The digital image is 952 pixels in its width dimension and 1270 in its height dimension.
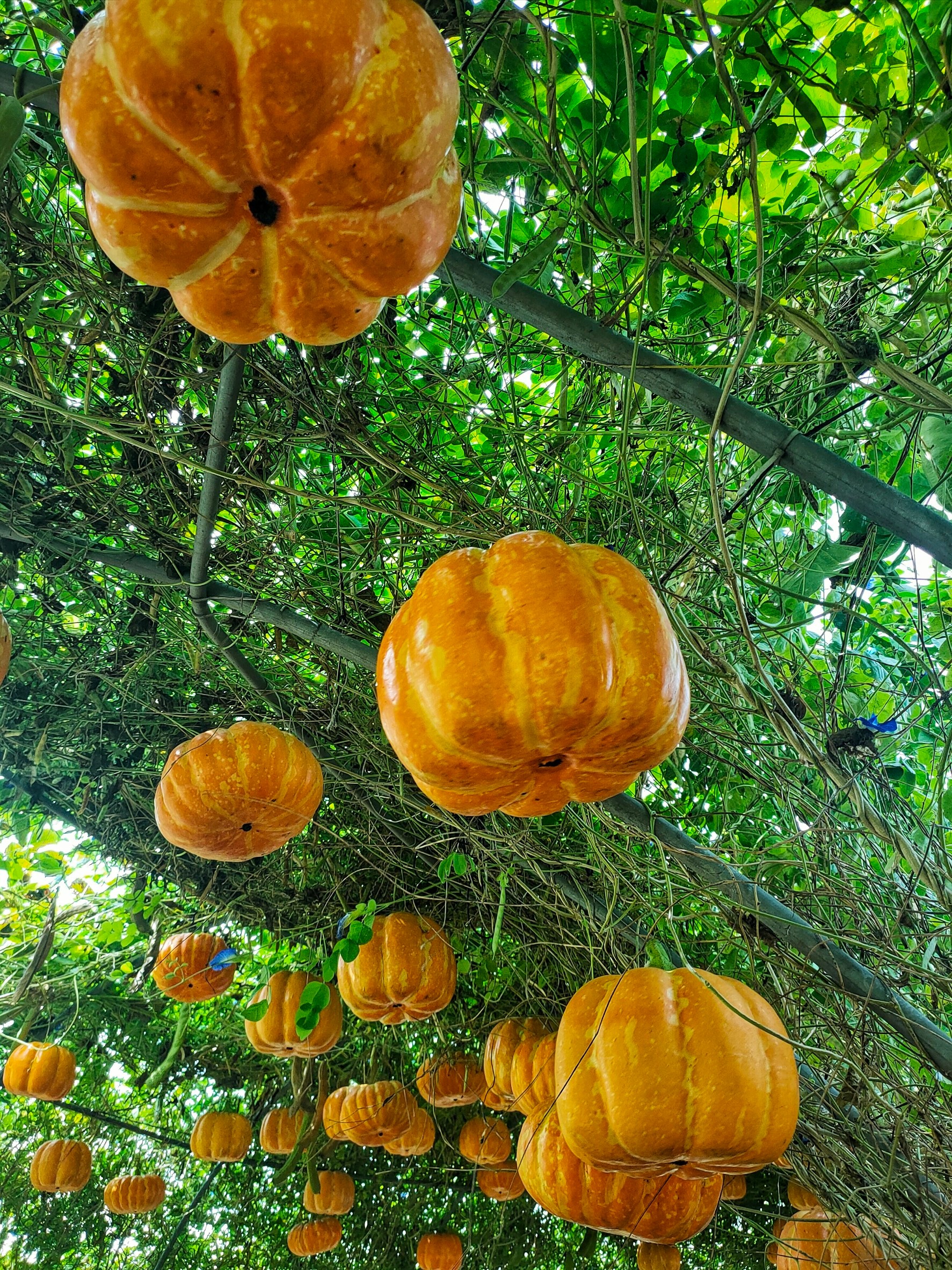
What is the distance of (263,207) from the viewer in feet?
2.83

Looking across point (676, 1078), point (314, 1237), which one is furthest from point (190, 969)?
point (676, 1078)

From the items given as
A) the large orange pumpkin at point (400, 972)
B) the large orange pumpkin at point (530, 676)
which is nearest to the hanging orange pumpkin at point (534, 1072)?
the large orange pumpkin at point (400, 972)

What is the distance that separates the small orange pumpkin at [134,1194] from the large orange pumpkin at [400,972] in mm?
2906

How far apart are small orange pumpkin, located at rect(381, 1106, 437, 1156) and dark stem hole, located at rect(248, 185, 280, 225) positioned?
3.76m

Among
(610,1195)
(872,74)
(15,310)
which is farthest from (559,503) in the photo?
(610,1195)

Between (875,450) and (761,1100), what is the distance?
1.57 meters

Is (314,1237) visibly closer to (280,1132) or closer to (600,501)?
(280,1132)

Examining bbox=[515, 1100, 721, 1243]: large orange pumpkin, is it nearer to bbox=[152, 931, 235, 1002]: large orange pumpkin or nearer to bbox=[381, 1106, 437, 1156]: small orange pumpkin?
bbox=[152, 931, 235, 1002]: large orange pumpkin

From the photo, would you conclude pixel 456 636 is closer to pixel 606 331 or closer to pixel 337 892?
pixel 606 331

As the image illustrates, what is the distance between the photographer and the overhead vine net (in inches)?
54.3

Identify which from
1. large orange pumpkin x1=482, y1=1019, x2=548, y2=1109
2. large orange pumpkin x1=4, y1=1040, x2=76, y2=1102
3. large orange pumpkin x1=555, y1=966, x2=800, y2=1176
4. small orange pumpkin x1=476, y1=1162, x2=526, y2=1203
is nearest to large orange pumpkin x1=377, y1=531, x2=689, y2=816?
large orange pumpkin x1=555, y1=966, x2=800, y2=1176

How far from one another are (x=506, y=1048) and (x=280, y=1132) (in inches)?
77.7

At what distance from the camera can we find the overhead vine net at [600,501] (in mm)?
1380

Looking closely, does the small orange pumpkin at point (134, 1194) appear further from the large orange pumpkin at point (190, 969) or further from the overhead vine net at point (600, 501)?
the overhead vine net at point (600, 501)
